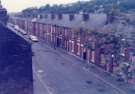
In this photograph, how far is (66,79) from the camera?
30.8m

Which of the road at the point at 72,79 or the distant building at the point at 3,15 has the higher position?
the distant building at the point at 3,15

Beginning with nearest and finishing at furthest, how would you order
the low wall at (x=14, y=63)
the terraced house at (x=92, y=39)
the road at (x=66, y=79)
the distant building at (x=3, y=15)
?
the low wall at (x=14, y=63), the distant building at (x=3, y=15), the road at (x=66, y=79), the terraced house at (x=92, y=39)

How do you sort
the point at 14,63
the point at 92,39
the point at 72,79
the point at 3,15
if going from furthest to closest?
the point at 92,39
the point at 72,79
the point at 3,15
the point at 14,63

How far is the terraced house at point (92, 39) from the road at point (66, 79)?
7.73 feet

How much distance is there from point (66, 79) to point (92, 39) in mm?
10558

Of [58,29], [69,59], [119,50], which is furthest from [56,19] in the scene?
[119,50]

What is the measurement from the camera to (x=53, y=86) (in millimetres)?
27891

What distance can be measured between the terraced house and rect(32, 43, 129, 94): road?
2.36 meters

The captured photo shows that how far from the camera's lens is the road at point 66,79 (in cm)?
2658

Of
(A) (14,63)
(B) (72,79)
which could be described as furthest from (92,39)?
(A) (14,63)

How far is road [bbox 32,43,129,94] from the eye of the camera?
26.6 metres

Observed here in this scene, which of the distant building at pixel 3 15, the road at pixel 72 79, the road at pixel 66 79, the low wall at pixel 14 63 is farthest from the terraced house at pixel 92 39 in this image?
the distant building at pixel 3 15

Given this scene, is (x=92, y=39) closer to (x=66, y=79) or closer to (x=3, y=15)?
(x=66, y=79)

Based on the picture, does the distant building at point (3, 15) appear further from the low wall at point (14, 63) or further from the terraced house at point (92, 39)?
the terraced house at point (92, 39)
